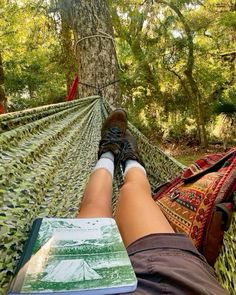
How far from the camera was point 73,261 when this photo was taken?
20.4 inches

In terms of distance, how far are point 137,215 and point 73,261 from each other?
29 centimetres

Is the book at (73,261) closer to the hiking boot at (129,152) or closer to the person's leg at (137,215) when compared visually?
the person's leg at (137,215)

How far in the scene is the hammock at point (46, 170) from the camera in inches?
23.3

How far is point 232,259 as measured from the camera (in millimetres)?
704

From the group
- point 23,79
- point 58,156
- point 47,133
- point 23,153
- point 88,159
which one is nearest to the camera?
point 23,153

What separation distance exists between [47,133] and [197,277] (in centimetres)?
79

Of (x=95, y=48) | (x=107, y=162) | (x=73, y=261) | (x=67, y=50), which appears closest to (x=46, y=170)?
(x=107, y=162)

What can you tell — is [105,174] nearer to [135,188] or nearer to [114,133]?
[135,188]

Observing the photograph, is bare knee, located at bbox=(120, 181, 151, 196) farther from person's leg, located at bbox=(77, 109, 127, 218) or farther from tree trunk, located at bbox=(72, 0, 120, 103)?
tree trunk, located at bbox=(72, 0, 120, 103)

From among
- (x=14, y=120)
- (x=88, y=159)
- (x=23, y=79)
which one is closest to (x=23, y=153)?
(x=14, y=120)

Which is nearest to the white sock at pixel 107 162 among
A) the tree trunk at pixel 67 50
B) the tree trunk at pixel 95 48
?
the tree trunk at pixel 95 48

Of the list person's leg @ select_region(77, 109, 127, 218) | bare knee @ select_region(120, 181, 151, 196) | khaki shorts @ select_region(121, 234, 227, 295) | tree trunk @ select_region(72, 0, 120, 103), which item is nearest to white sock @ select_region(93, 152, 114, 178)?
person's leg @ select_region(77, 109, 127, 218)

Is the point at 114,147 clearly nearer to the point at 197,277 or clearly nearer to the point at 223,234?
the point at 223,234

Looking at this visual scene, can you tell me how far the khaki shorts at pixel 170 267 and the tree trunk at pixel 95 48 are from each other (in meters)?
1.72
